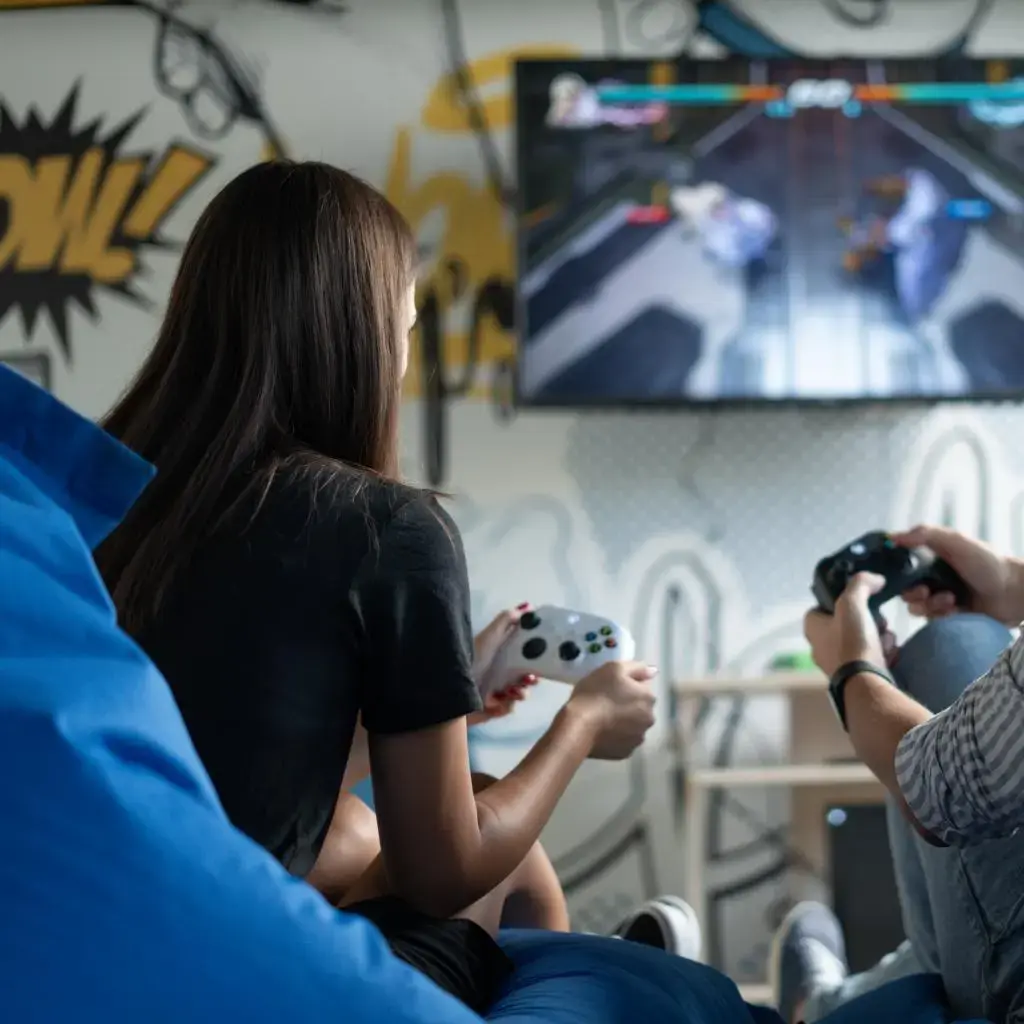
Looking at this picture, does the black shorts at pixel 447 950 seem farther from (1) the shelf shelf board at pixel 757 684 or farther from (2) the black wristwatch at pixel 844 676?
(1) the shelf shelf board at pixel 757 684

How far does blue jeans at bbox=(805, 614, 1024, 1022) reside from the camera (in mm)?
992

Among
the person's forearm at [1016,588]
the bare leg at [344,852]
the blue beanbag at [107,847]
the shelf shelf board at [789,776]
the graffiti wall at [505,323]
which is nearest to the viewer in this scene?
the blue beanbag at [107,847]

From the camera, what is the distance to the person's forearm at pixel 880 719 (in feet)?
3.49

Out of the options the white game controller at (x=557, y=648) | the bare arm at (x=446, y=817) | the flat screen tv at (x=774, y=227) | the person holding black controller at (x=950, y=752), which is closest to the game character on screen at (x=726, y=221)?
the flat screen tv at (x=774, y=227)

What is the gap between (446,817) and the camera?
977mm

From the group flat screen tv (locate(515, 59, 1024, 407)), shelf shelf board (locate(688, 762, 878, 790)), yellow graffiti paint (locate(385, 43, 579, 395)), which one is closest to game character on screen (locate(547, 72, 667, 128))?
flat screen tv (locate(515, 59, 1024, 407))

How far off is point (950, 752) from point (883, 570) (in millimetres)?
478

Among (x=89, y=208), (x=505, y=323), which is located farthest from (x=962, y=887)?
(x=89, y=208)

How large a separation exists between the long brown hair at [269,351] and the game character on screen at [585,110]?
5.85ft

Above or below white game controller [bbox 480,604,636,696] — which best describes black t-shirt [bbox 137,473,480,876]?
above

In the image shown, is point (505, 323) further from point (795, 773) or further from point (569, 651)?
point (569, 651)

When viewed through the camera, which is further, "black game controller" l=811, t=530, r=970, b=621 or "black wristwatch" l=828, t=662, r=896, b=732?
"black game controller" l=811, t=530, r=970, b=621

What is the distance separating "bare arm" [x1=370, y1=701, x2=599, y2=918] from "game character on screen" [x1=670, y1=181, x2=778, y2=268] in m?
1.86

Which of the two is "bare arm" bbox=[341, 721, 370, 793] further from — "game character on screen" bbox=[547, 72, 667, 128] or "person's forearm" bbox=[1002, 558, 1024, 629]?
"game character on screen" bbox=[547, 72, 667, 128]
